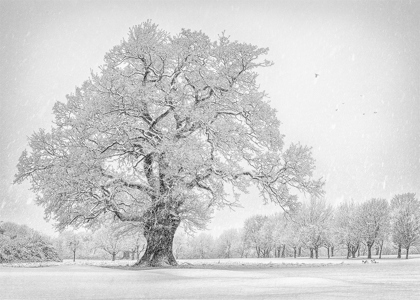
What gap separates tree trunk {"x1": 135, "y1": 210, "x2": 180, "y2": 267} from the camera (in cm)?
2272

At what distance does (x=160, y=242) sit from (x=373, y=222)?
44.7m

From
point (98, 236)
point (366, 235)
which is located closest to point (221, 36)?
point (366, 235)

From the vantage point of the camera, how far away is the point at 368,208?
6144cm

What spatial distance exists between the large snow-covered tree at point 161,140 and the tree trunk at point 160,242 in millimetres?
55

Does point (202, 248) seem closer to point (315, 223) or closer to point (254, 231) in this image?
point (254, 231)

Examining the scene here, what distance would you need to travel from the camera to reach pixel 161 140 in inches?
861

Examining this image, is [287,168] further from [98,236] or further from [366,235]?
[98,236]

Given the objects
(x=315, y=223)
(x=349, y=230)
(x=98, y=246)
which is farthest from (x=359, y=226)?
(x=98, y=246)

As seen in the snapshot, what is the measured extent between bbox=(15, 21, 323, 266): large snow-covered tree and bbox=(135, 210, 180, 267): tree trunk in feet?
0.18

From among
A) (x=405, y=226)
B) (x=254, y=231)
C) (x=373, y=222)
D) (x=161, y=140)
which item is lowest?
(x=254, y=231)

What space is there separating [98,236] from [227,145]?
5909cm

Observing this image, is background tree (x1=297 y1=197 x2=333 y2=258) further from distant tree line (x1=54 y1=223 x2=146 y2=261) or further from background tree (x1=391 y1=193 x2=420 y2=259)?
distant tree line (x1=54 y1=223 x2=146 y2=261)

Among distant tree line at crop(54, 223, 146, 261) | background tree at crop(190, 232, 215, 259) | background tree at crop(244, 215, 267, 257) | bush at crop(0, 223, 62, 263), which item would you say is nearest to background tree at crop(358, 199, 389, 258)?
background tree at crop(244, 215, 267, 257)

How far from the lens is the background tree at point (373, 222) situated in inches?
2328
